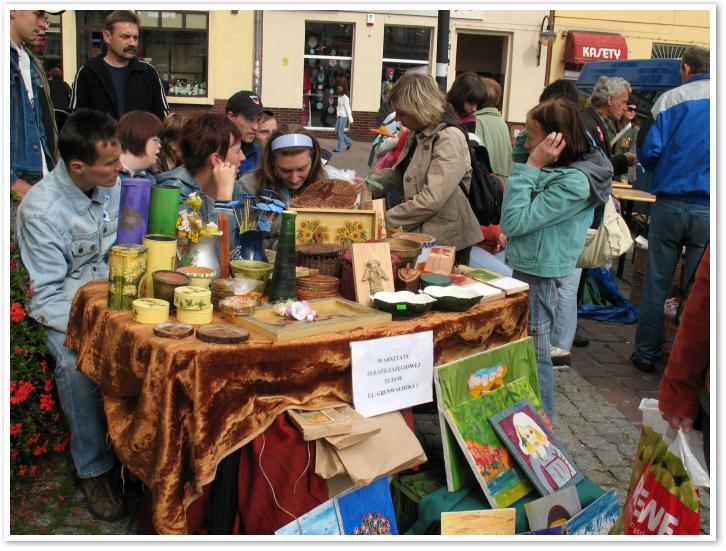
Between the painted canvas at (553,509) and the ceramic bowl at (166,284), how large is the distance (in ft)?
4.59

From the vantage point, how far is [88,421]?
9.36 ft

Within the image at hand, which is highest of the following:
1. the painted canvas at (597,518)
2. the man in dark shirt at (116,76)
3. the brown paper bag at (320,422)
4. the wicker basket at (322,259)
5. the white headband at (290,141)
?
the man in dark shirt at (116,76)

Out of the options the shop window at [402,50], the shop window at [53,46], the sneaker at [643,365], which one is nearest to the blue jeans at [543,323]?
the sneaker at [643,365]

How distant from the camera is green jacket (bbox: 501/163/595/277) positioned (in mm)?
3311

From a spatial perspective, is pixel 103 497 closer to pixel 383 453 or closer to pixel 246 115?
pixel 383 453

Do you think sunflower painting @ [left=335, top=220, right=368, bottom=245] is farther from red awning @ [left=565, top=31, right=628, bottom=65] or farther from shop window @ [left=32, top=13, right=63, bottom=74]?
red awning @ [left=565, top=31, right=628, bottom=65]

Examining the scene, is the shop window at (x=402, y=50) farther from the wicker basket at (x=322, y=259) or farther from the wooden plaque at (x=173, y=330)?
the wooden plaque at (x=173, y=330)

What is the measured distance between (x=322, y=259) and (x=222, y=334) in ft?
2.44

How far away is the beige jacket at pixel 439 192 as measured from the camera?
3.92 m

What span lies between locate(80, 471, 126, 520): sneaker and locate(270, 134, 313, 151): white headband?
1.66 meters

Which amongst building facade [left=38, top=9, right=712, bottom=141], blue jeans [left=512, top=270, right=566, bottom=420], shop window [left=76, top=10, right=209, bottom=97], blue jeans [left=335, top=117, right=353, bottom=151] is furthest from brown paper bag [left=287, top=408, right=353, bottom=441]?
shop window [left=76, top=10, right=209, bottom=97]

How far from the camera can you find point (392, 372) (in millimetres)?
2572
